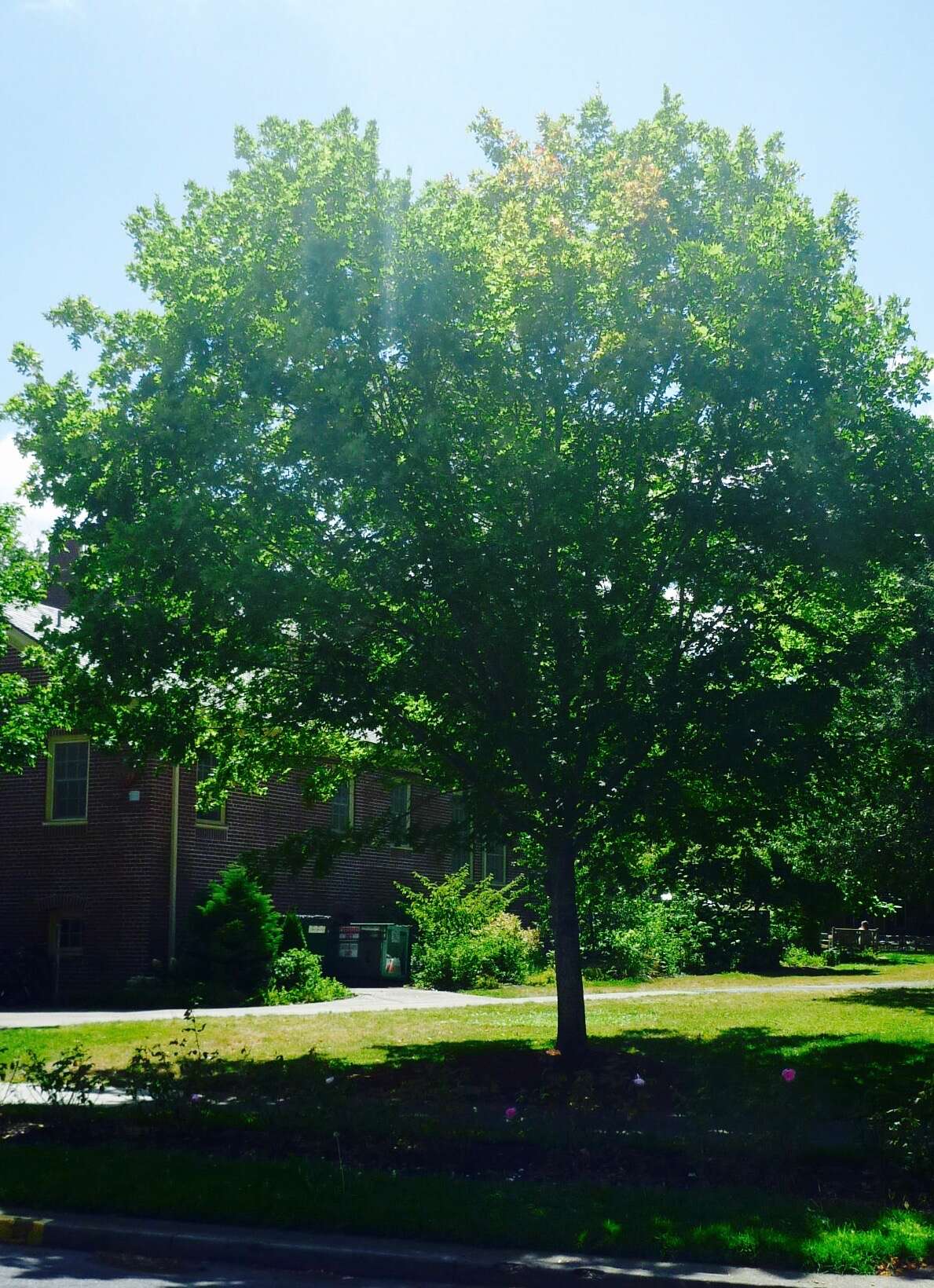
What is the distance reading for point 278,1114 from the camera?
9742 mm

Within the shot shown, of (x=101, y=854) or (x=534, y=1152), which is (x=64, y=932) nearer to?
(x=101, y=854)

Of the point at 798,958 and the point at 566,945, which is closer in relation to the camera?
the point at 566,945

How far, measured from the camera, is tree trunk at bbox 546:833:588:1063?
1342 centimetres

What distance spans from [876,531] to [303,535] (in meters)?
5.29

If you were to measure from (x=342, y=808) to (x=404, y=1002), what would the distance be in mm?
8854

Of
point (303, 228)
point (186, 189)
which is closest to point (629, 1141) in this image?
point (303, 228)

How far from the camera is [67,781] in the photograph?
25.0 m

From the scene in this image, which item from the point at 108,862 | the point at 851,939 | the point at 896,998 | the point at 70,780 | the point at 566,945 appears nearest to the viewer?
the point at 566,945

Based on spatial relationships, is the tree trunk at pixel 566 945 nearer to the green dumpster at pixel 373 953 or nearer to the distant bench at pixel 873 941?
the green dumpster at pixel 373 953

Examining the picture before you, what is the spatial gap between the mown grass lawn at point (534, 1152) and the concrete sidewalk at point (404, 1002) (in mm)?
4948

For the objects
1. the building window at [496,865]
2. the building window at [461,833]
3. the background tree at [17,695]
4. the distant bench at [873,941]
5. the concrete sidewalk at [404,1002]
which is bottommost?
the concrete sidewalk at [404,1002]

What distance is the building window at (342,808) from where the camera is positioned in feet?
98.8

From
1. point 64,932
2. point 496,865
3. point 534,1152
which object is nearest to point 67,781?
point 64,932

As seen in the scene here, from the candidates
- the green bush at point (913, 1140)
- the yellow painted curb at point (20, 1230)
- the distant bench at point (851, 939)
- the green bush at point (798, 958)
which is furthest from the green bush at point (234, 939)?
the distant bench at point (851, 939)
